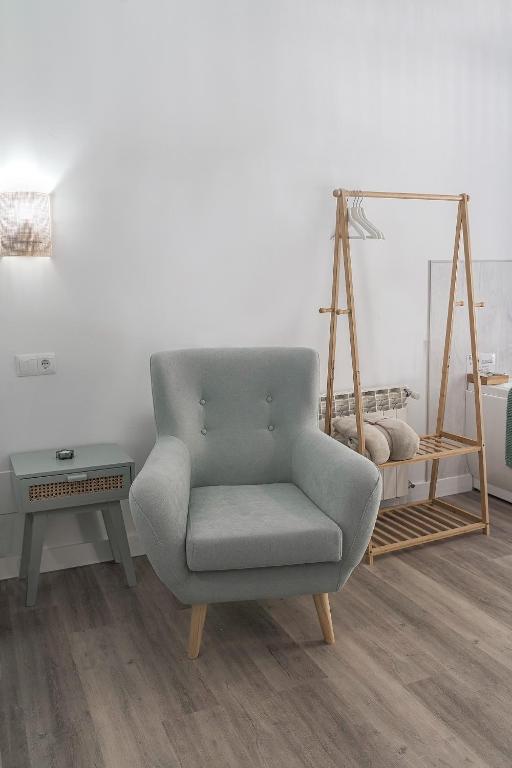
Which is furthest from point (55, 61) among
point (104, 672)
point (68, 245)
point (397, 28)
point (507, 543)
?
point (507, 543)

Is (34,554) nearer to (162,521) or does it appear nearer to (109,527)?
(109,527)

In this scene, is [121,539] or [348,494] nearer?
[348,494]

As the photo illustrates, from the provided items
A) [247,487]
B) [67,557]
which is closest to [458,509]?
[247,487]

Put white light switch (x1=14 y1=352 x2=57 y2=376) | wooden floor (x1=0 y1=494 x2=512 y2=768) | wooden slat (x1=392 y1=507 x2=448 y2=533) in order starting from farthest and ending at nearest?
1. wooden slat (x1=392 y1=507 x2=448 y2=533)
2. white light switch (x1=14 y1=352 x2=57 y2=376)
3. wooden floor (x1=0 y1=494 x2=512 y2=768)

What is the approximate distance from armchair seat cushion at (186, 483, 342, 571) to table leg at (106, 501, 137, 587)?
512mm

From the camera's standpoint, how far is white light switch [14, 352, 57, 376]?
2.70 metres

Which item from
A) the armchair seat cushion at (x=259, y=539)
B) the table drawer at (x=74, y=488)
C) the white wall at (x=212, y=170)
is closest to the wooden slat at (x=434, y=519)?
the white wall at (x=212, y=170)

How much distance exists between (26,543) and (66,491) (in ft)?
1.11

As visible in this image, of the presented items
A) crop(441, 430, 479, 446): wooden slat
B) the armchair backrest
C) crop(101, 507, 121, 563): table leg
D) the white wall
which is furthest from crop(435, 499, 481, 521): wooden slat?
crop(101, 507, 121, 563): table leg

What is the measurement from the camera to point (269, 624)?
2369mm

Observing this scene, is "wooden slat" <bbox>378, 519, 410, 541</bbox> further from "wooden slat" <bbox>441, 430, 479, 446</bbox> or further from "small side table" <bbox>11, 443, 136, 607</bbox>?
"small side table" <bbox>11, 443, 136, 607</bbox>

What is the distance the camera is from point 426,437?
3344 mm

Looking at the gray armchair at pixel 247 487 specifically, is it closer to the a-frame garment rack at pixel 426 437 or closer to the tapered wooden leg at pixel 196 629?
the tapered wooden leg at pixel 196 629

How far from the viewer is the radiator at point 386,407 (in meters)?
3.22
